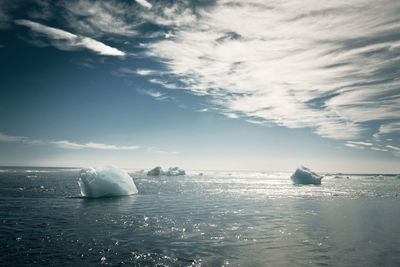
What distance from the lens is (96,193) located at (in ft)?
92.2

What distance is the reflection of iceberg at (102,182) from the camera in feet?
89.7

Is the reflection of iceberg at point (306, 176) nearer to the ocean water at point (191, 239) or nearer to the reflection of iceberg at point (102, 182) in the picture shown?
the ocean water at point (191, 239)

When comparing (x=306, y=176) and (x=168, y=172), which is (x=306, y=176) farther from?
(x=168, y=172)

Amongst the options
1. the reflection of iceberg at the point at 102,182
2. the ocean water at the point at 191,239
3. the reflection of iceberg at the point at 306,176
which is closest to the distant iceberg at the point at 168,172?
the reflection of iceberg at the point at 306,176

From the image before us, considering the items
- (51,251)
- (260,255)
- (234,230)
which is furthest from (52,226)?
(260,255)

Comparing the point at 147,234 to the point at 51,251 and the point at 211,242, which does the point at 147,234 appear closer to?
the point at 211,242

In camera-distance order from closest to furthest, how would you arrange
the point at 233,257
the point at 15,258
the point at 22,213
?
the point at 15,258 → the point at 233,257 → the point at 22,213

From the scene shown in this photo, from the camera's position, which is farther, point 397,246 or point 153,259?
point 397,246

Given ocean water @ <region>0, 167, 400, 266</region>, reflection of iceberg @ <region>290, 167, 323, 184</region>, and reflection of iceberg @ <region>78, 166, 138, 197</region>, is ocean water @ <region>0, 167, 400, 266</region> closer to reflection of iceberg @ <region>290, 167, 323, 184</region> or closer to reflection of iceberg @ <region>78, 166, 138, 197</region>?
reflection of iceberg @ <region>78, 166, 138, 197</region>

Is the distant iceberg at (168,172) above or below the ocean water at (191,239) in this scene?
below

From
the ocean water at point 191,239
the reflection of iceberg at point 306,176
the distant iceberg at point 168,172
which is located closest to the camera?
the ocean water at point 191,239

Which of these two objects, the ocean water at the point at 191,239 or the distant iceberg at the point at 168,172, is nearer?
the ocean water at the point at 191,239

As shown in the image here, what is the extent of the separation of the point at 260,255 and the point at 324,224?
329 inches

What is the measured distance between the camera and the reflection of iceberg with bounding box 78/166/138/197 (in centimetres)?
2733
